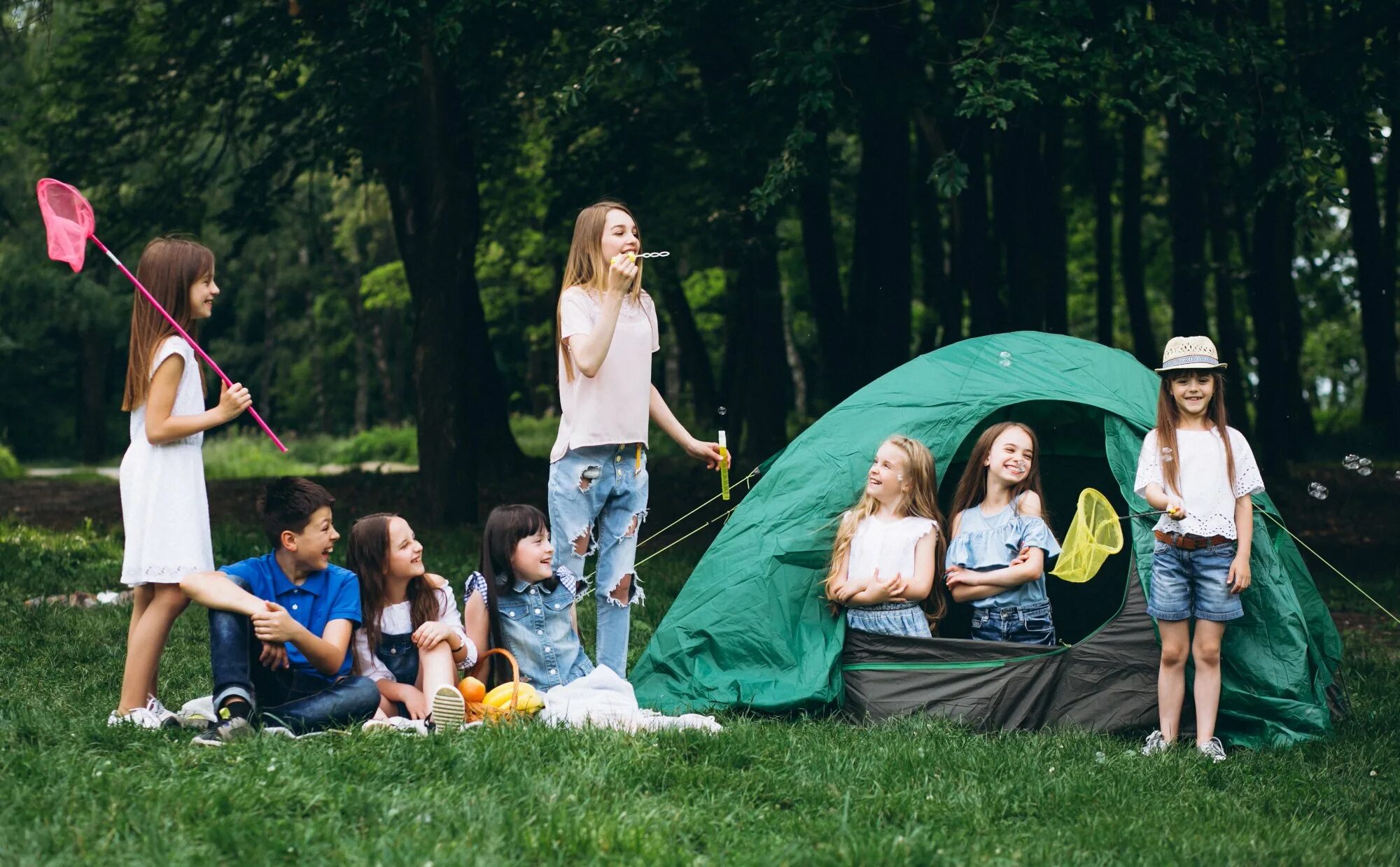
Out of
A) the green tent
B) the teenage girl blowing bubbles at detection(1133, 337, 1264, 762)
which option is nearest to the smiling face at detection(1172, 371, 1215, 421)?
the teenage girl blowing bubbles at detection(1133, 337, 1264, 762)

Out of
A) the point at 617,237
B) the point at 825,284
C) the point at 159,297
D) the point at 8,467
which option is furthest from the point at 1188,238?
the point at 8,467

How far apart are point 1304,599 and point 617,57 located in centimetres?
558

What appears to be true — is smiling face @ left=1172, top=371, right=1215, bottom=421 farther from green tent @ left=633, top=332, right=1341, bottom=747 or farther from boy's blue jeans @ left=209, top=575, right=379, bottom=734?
boy's blue jeans @ left=209, top=575, right=379, bottom=734

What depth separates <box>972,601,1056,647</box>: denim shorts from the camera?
5.63m

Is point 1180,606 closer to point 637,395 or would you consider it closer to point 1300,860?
point 1300,860

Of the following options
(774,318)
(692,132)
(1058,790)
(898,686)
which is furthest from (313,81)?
(1058,790)

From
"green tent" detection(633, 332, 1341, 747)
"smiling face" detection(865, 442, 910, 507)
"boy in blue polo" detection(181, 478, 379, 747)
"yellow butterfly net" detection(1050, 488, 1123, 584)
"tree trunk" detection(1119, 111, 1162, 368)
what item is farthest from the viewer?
"tree trunk" detection(1119, 111, 1162, 368)

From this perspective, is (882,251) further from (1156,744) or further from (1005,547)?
(1156,744)

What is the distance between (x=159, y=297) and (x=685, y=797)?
255 centimetres

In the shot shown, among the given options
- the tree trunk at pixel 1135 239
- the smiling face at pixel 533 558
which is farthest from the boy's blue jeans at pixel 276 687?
the tree trunk at pixel 1135 239

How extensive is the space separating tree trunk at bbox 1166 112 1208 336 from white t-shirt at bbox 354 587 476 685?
34.7 ft

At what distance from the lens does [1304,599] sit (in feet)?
19.1

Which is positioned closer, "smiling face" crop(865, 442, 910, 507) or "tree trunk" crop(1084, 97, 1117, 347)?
"smiling face" crop(865, 442, 910, 507)

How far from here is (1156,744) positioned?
516cm
